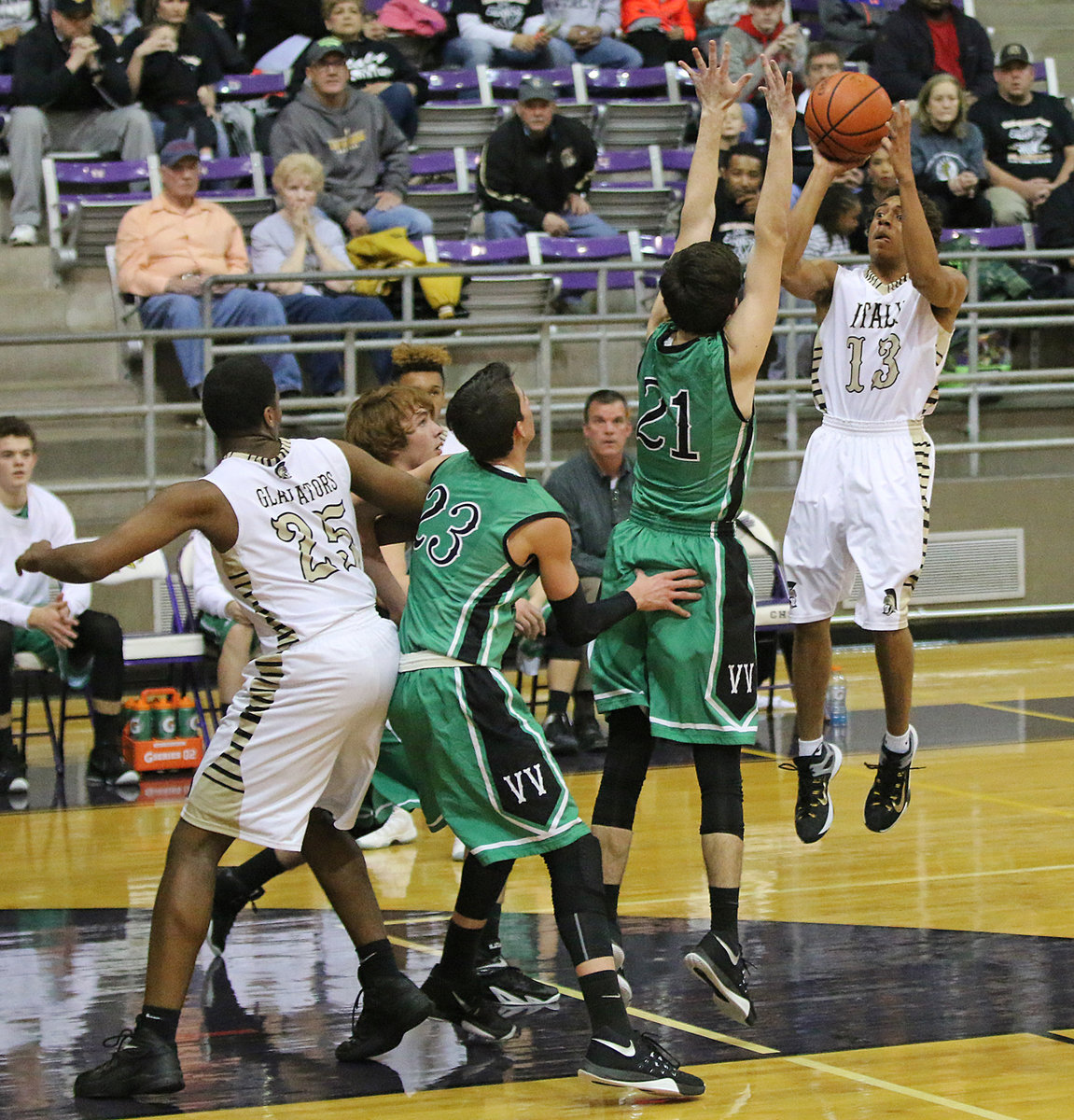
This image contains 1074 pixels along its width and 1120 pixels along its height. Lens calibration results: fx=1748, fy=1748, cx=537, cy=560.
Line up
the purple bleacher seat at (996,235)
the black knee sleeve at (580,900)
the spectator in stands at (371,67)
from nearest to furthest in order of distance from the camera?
1. the black knee sleeve at (580,900)
2. the spectator in stands at (371,67)
3. the purple bleacher seat at (996,235)

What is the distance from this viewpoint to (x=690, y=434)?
14.5ft

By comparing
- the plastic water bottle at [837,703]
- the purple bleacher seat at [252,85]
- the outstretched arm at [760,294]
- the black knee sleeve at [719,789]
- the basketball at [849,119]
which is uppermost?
the purple bleacher seat at [252,85]

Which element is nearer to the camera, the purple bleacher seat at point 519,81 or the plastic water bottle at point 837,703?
the plastic water bottle at point 837,703

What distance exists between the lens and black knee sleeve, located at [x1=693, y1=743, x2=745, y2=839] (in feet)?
14.4

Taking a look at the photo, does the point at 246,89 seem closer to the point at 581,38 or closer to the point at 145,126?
the point at 145,126

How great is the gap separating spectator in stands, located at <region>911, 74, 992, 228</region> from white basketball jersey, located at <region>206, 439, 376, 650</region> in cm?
864

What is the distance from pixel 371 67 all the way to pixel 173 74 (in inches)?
53.8

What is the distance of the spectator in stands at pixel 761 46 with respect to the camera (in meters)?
12.8

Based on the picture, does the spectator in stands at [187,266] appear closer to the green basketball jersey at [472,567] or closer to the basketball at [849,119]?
the basketball at [849,119]

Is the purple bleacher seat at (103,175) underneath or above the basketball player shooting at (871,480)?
A: above

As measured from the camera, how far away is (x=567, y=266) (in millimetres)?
10180

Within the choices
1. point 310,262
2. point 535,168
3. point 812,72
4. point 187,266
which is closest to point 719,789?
point 187,266

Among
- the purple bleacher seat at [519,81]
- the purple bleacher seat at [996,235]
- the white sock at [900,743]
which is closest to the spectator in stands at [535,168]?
the purple bleacher seat at [519,81]

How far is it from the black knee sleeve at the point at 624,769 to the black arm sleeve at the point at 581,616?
0.49 m
